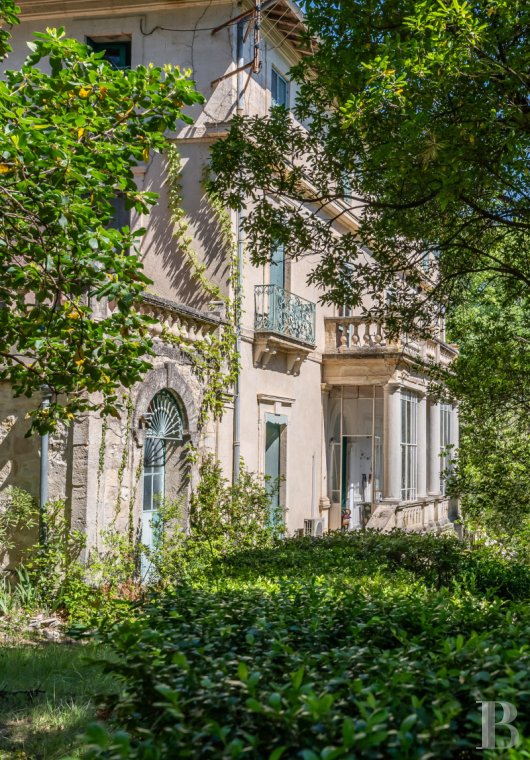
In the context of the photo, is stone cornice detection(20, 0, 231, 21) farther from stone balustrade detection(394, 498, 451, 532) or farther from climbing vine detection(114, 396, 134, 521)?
stone balustrade detection(394, 498, 451, 532)

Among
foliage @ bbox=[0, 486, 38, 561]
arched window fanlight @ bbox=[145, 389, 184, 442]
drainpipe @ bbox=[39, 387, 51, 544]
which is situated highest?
arched window fanlight @ bbox=[145, 389, 184, 442]

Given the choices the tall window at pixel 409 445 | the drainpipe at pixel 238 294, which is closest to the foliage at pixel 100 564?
the drainpipe at pixel 238 294

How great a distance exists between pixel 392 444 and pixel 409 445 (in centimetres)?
183

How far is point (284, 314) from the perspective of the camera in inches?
661

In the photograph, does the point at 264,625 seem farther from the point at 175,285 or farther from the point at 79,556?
the point at 175,285

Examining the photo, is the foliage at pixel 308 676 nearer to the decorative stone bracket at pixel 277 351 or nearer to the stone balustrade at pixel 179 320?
the stone balustrade at pixel 179 320

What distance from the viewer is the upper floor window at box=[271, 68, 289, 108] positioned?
1672 cm

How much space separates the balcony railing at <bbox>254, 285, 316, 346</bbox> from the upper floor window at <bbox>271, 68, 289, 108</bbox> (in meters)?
3.62

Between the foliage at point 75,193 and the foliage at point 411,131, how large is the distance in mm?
1709

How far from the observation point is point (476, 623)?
14.7ft

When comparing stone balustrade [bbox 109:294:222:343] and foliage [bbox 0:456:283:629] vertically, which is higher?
stone balustrade [bbox 109:294:222:343]

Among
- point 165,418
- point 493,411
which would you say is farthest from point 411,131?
point 165,418

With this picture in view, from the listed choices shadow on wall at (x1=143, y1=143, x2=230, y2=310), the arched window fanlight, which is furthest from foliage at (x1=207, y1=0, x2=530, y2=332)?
shadow on wall at (x1=143, y1=143, x2=230, y2=310)

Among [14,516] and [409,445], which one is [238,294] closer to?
[14,516]
